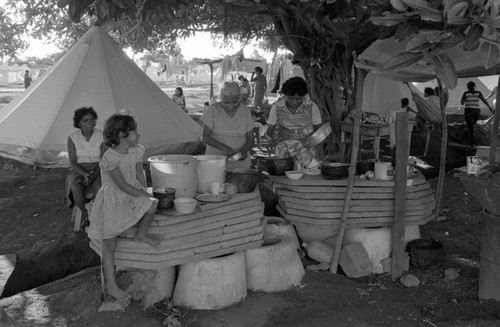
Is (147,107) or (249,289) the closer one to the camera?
(249,289)

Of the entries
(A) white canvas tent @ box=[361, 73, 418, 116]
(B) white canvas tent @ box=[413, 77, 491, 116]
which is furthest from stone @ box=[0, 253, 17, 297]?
(B) white canvas tent @ box=[413, 77, 491, 116]

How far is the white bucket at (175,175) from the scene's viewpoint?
3648 millimetres

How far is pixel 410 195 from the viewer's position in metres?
4.37

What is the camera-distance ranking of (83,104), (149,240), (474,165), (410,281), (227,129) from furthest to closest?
(83,104), (227,129), (410,281), (474,165), (149,240)

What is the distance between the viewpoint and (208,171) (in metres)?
3.95

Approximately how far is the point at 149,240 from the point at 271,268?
3.35ft

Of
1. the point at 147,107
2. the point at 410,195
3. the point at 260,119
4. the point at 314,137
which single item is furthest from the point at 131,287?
the point at 260,119

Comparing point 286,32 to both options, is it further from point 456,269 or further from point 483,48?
point 483,48

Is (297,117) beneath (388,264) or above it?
above

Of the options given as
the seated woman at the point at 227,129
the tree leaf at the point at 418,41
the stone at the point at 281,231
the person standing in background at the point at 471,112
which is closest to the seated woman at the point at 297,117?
the seated woman at the point at 227,129

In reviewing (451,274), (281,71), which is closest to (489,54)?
(451,274)

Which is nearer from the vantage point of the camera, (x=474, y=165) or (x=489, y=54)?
(x=489, y=54)

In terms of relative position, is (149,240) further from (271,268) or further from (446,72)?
(446,72)

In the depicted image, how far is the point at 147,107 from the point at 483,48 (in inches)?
208
